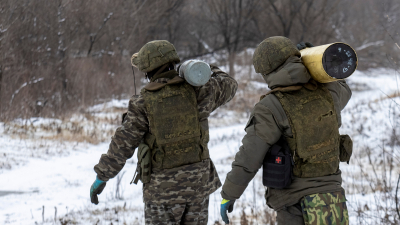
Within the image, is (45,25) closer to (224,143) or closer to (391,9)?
(224,143)

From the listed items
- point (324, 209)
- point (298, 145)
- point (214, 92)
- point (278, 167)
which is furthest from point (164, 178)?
point (324, 209)

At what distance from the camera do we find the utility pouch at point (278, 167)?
1.95 meters

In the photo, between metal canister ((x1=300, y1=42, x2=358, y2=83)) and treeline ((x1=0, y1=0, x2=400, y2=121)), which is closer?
metal canister ((x1=300, y1=42, x2=358, y2=83))

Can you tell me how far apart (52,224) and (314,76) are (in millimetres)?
3021

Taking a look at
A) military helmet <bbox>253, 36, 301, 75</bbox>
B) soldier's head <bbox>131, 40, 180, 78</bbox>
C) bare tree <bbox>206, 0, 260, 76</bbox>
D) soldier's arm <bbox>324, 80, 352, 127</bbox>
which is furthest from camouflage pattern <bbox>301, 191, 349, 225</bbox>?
bare tree <bbox>206, 0, 260, 76</bbox>

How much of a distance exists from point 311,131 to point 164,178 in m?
1.09

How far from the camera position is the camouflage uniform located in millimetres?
2455

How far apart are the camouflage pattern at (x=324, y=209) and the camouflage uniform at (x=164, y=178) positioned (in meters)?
0.84

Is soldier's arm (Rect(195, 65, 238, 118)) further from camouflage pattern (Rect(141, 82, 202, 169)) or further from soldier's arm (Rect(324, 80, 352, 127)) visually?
soldier's arm (Rect(324, 80, 352, 127))

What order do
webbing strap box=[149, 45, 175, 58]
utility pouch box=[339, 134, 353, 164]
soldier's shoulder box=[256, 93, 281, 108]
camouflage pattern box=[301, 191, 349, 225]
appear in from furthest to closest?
1. webbing strap box=[149, 45, 175, 58]
2. utility pouch box=[339, 134, 353, 164]
3. soldier's shoulder box=[256, 93, 281, 108]
4. camouflage pattern box=[301, 191, 349, 225]

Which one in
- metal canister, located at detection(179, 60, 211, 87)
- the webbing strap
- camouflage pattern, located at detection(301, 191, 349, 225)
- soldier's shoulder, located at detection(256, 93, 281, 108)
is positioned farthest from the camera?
the webbing strap

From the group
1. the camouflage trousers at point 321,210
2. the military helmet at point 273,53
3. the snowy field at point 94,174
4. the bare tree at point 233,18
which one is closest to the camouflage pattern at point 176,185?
the camouflage trousers at point 321,210

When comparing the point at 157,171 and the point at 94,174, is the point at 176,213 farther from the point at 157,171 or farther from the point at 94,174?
the point at 94,174

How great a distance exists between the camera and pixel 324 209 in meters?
1.91
